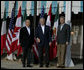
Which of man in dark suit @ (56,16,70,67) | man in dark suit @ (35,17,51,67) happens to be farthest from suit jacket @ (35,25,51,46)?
man in dark suit @ (56,16,70,67)

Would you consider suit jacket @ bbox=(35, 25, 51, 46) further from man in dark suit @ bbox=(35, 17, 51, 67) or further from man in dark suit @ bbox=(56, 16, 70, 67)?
man in dark suit @ bbox=(56, 16, 70, 67)

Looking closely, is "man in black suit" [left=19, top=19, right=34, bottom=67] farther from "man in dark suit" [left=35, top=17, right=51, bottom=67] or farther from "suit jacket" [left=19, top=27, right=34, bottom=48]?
"man in dark suit" [left=35, top=17, right=51, bottom=67]

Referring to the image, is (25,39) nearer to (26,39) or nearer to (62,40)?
(26,39)

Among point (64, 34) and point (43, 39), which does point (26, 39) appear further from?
point (64, 34)

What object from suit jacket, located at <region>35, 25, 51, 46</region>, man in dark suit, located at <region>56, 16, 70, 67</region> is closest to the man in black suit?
suit jacket, located at <region>35, 25, 51, 46</region>

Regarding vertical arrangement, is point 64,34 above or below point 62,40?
above

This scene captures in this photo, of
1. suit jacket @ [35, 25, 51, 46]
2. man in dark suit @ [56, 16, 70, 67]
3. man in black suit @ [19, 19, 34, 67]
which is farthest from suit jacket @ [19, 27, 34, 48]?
man in dark suit @ [56, 16, 70, 67]

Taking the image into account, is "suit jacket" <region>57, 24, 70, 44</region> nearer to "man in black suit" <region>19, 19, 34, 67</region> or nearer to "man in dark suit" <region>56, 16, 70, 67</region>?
"man in dark suit" <region>56, 16, 70, 67</region>

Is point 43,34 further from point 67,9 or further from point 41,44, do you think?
point 67,9

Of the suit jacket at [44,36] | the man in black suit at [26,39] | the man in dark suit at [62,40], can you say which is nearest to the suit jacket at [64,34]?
Result: the man in dark suit at [62,40]

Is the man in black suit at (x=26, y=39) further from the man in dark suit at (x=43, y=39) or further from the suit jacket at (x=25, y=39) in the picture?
the man in dark suit at (x=43, y=39)

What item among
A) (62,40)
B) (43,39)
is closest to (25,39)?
(43,39)

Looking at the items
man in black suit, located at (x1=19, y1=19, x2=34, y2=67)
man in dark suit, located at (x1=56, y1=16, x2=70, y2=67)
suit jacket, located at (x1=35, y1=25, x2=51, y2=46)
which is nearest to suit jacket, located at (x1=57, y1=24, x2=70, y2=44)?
man in dark suit, located at (x1=56, y1=16, x2=70, y2=67)

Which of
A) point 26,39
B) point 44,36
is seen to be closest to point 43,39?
point 44,36
